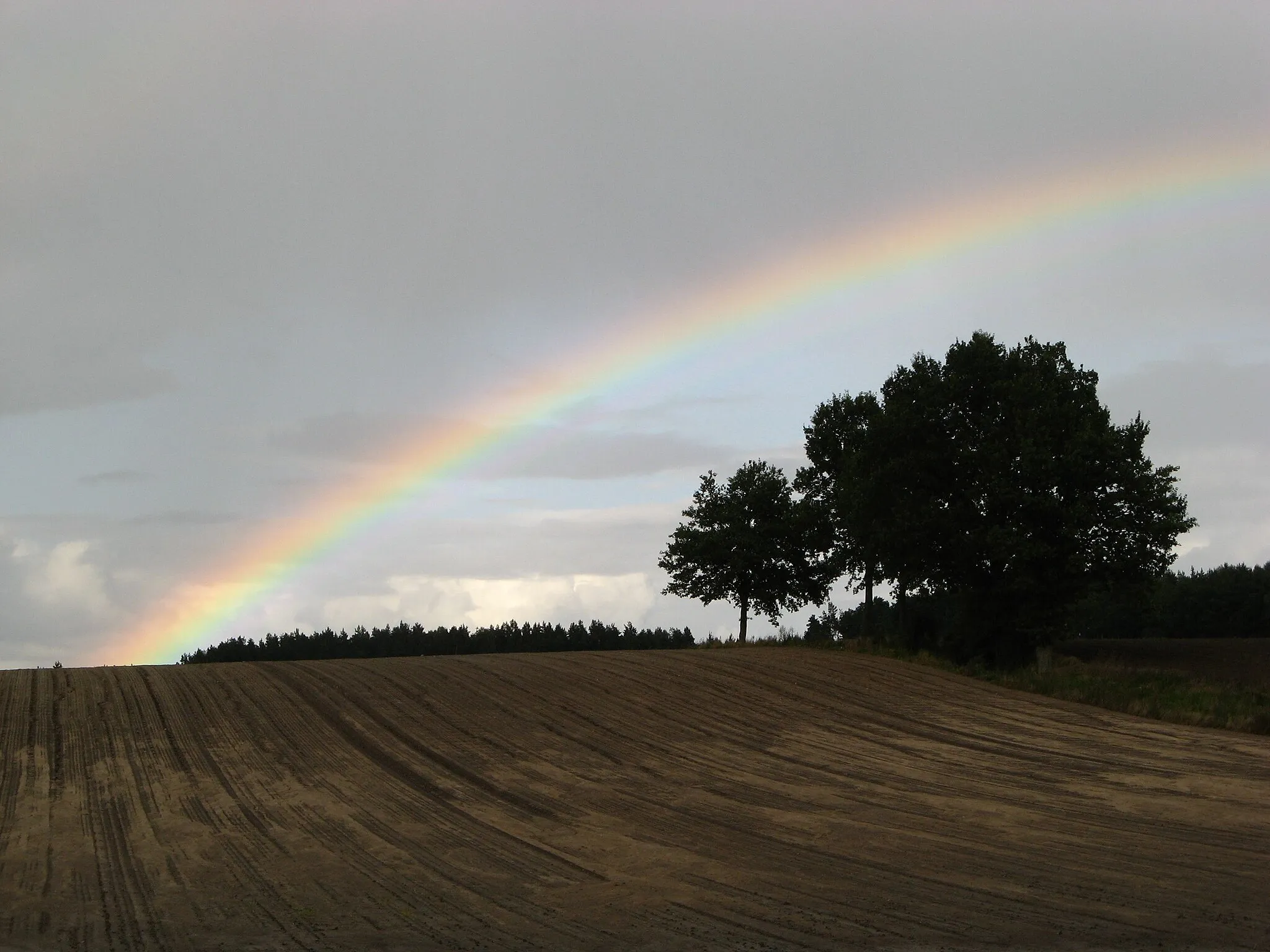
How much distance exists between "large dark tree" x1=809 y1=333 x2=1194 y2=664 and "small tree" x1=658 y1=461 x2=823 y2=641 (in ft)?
26.0

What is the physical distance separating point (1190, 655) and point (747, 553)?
22353mm

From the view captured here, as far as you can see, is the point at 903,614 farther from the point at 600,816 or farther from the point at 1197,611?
the point at 1197,611

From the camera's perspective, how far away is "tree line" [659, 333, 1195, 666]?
42.7m

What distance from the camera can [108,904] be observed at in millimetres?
13695

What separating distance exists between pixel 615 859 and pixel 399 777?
21.3ft

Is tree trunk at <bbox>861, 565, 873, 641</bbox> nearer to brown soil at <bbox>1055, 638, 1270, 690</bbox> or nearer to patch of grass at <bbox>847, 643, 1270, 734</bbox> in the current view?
brown soil at <bbox>1055, 638, 1270, 690</bbox>

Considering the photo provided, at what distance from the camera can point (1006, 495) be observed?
141 ft

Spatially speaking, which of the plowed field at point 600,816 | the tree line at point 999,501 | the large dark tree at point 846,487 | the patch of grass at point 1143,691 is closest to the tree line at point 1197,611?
the large dark tree at point 846,487

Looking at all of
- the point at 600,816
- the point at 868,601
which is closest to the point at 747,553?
the point at 868,601

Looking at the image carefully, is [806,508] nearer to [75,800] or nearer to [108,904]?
[75,800]

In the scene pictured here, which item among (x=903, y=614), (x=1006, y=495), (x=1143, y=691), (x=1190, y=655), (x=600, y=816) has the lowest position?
(x=600, y=816)

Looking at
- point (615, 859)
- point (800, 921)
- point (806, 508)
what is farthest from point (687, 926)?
point (806, 508)

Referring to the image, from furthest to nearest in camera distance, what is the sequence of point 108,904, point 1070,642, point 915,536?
point 1070,642 → point 915,536 → point 108,904

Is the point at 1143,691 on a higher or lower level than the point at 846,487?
lower
